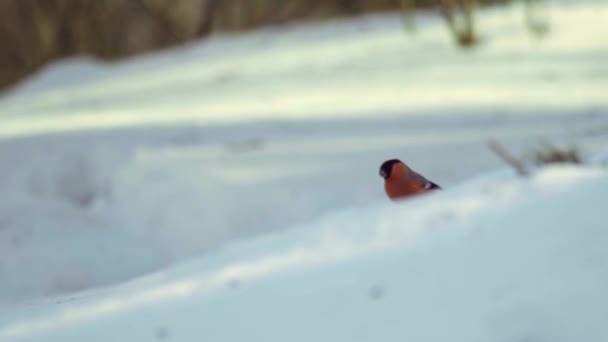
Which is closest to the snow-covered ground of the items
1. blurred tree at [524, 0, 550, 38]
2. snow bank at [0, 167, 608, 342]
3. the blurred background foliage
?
snow bank at [0, 167, 608, 342]

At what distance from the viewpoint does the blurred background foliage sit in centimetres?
1207

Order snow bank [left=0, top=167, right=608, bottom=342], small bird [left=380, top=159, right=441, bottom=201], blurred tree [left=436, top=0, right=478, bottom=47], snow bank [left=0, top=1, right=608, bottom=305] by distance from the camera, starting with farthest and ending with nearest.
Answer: blurred tree [left=436, top=0, right=478, bottom=47]
snow bank [left=0, top=1, right=608, bottom=305]
small bird [left=380, top=159, right=441, bottom=201]
snow bank [left=0, top=167, right=608, bottom=342]

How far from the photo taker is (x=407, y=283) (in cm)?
186

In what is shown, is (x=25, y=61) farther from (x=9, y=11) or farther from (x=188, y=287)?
→ (x=188, y=287)

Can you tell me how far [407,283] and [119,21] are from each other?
1096 centimetres

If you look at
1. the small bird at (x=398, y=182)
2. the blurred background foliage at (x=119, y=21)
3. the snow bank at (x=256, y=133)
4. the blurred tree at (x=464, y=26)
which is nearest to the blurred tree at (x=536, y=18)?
the snow bank at (x=256, y=133)

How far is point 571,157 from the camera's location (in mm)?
2547

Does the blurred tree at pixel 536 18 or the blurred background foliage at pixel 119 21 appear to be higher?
the blurred tree at pixel 536 18

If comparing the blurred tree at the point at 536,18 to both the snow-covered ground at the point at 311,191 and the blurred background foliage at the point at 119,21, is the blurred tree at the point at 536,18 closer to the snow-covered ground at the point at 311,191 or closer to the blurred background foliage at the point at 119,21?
the snow-covered ground at the point at 311,191

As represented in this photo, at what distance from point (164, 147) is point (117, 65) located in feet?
15.7

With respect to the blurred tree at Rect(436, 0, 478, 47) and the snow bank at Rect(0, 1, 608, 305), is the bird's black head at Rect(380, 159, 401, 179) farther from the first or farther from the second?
the blurred tree at Rect(436, 0, 478, 47)

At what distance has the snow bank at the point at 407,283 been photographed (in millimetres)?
1745

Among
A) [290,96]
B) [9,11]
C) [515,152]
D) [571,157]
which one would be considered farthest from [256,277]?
[9,11]

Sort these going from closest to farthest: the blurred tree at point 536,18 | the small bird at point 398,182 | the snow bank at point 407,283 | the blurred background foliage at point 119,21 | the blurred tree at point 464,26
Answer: the snow bank at point 407,283 → the small bird at point 398,182 → the blurred tree at point 464,26 → the blurred tree at point 536,18 → the blurred background foliage at point 119,21
